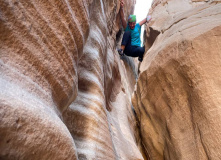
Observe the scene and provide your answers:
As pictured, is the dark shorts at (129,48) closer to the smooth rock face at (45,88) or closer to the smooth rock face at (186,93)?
the smooth rock face at (186,93)

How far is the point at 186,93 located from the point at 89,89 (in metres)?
1.36

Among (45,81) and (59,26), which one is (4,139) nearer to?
(45,81)

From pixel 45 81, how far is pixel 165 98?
215cm

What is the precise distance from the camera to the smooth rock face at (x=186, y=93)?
2248 mm

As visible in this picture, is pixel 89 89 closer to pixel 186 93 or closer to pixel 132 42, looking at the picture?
pixel 186 93

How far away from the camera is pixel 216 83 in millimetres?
A: 2281

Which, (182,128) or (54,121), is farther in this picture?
(182,128)

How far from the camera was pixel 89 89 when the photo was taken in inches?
77.2

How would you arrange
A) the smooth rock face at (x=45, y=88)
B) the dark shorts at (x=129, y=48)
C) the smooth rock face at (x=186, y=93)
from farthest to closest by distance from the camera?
the dark shorts at (x=129, y=48), the smooth rock face at (x=186, y=93), the smooth rock face at (x=45, y=88)

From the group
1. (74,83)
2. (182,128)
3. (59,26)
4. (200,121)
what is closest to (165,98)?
(182,128)

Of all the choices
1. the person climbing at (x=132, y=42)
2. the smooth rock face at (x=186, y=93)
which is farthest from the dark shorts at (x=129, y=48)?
the smooth rock face at (x=186, y=93)

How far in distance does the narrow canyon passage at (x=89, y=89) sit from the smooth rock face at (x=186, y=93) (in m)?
0.01

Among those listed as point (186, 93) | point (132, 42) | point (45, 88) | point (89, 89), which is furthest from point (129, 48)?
point (45, 88)

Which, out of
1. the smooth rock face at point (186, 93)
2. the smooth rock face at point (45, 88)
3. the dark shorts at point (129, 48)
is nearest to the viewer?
the smooth rock face at point (45, 88)
